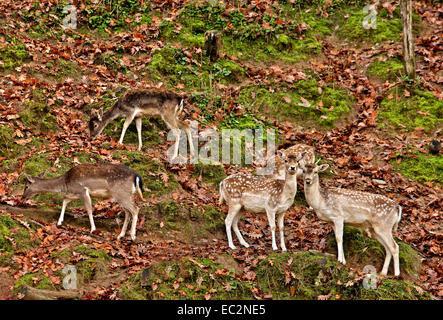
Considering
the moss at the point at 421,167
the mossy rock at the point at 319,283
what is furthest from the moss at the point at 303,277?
the moss at the point at 421,167

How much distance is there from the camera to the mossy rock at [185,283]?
902 cm

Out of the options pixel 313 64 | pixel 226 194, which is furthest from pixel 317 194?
pixel 313 64

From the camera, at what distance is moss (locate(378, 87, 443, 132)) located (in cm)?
1645

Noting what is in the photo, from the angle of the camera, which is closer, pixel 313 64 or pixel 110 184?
pixel 110 184

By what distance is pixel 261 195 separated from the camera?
11461 millimetres

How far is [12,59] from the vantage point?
50.5ft

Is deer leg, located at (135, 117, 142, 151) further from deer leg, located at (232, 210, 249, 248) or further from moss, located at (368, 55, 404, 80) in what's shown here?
moss, located at (368, 55, 404, 80)

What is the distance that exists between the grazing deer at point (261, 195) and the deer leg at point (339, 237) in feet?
3.41

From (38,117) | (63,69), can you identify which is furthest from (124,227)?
(63,69)

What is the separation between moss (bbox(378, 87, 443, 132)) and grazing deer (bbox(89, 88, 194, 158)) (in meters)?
6.25

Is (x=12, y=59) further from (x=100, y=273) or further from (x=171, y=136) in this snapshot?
(x=100, y=273)

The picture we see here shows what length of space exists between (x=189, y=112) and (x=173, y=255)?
6.28 meters

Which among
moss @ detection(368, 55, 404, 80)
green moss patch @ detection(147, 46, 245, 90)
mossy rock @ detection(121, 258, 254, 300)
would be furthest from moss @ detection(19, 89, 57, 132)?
moss @ detection(368, 55, 404, 80)
